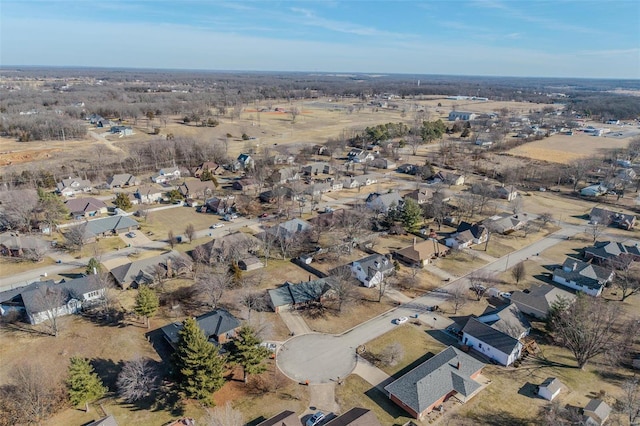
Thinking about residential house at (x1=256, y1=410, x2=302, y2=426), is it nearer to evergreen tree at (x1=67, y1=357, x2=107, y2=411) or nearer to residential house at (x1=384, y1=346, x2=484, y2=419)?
residential house at (x1=384, y1=346, x2=484, y2=419)

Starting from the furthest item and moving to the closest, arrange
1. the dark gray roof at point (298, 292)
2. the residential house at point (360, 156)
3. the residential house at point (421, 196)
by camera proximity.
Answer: the residential house at point (360, 156)
the residential house at point (421, 196)
the dark gray roof at point (298, 292)

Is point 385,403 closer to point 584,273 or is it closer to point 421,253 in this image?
point 421,253

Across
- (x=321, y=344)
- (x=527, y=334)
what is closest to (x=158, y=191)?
(x=321, y=344)

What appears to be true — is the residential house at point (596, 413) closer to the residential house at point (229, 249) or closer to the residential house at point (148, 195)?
the residential house at point (229, 249)

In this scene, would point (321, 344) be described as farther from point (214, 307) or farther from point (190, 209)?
point (190, 209)

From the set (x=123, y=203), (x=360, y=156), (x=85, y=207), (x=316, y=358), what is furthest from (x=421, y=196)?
(x=85, y=207)

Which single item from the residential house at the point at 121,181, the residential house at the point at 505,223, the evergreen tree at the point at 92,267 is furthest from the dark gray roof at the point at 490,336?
the residential house at the point at 121,181
